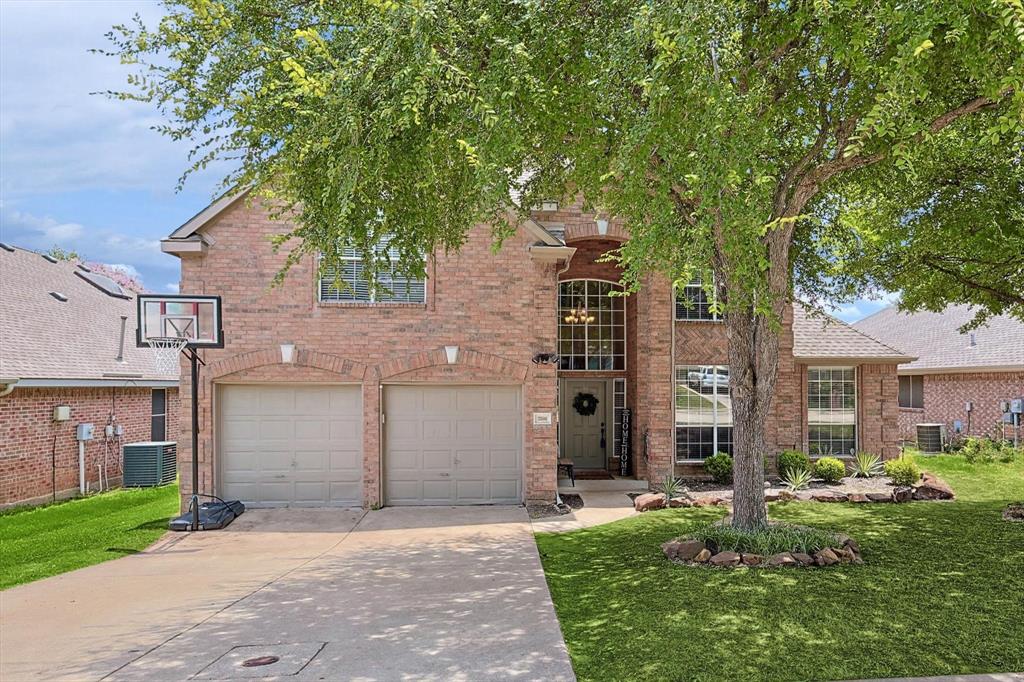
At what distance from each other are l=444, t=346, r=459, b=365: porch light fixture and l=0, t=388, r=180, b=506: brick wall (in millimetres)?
8681

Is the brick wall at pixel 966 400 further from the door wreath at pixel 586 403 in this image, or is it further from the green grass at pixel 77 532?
the green grass at pixel 77 532

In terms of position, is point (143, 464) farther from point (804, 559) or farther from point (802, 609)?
point (802, 609)

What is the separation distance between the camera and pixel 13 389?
1438 centimetres

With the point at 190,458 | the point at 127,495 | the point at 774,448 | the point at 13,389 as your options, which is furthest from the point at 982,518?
the point at 13,389

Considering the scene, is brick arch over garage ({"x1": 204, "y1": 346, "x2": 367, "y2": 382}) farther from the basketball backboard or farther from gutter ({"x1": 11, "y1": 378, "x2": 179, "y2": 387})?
gutter ({"x1": 11, "y1": 378, "x2": 179, "y2": 387})

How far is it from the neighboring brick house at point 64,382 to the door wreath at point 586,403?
1096cm

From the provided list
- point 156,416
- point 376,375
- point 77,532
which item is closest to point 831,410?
point 376,375

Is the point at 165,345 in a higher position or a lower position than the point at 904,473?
higher

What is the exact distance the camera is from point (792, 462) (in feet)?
51.9

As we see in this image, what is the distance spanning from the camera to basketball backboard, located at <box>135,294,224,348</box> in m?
12.0

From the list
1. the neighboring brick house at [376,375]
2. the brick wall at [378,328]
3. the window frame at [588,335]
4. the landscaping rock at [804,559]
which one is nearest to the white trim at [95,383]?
the brick wall at [378,328]

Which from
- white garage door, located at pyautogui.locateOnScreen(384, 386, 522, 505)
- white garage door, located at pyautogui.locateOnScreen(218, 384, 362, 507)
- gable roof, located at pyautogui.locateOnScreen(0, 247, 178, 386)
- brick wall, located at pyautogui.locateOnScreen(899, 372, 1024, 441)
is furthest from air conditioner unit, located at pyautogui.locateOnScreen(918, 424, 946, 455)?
gable roof, located at pyautogui.locateOnScreen(0, 247, 178, 386)

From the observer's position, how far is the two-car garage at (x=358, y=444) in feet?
44.4

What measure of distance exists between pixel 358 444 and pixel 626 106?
27.3ft
